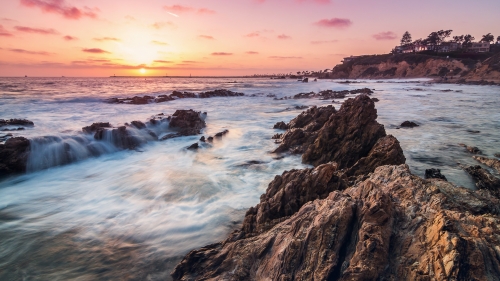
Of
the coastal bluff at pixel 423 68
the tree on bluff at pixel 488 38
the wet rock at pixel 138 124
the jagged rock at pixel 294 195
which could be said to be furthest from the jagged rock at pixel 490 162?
the tree on bluff at pixel 488 38

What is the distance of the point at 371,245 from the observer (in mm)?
3293

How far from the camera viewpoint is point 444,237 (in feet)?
10.2

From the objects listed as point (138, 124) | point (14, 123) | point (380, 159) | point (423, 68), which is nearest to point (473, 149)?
point (380, 159)

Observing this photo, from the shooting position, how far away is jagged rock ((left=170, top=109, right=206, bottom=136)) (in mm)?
17744

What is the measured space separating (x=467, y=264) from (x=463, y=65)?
101724mm

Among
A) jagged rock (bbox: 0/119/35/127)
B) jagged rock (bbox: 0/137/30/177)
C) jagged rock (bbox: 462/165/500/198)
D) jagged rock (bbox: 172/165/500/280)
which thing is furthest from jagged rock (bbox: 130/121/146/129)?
jagged rock (bbox: 462/165/500/198)

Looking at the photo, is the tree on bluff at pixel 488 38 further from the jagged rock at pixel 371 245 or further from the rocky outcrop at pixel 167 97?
the jagged rock at pixel 371 245

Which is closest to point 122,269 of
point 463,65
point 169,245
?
point 169,245

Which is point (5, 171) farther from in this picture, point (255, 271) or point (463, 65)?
point (463, 65)

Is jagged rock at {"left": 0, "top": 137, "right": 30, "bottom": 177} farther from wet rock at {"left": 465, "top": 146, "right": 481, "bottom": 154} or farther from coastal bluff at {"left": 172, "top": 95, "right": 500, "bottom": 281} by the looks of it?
wet rock at {"left": 465, "top": 146, "right": 481, "bottom": 154}

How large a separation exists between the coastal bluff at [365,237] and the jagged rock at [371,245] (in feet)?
0.04

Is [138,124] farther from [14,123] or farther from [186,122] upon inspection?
[14,123]

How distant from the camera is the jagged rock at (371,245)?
2.96m

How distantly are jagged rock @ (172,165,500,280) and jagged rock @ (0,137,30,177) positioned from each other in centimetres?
995
